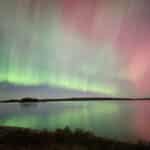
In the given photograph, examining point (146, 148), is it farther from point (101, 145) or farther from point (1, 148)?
point (1, 148)

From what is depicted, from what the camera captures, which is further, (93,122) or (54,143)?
(93,122)

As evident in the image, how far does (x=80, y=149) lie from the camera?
20.3 meters

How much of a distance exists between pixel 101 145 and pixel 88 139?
2241mm

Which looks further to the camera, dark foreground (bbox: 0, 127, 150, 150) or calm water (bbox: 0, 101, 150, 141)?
calm water (bbox: 0, 101, 150, 141)

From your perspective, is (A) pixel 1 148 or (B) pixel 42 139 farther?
(B) pixel 42 139

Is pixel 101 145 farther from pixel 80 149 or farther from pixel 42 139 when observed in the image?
pixel 42 139

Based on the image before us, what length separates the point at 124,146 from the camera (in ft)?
71.8

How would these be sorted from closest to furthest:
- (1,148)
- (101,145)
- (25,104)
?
(1,148), (101,145), (25,104)

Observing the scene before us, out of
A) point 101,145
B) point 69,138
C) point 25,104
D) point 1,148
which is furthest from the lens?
point 25,104

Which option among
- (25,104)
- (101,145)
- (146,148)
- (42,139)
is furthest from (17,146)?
(25,104)

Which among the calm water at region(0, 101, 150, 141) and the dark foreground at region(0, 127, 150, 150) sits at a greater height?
the dark foreground at region(0, 127, 150, 150)

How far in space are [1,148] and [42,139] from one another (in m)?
3.55

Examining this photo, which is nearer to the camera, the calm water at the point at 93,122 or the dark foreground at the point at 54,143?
the dark foreground at the point at 54,143

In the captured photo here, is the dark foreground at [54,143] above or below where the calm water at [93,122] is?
above
